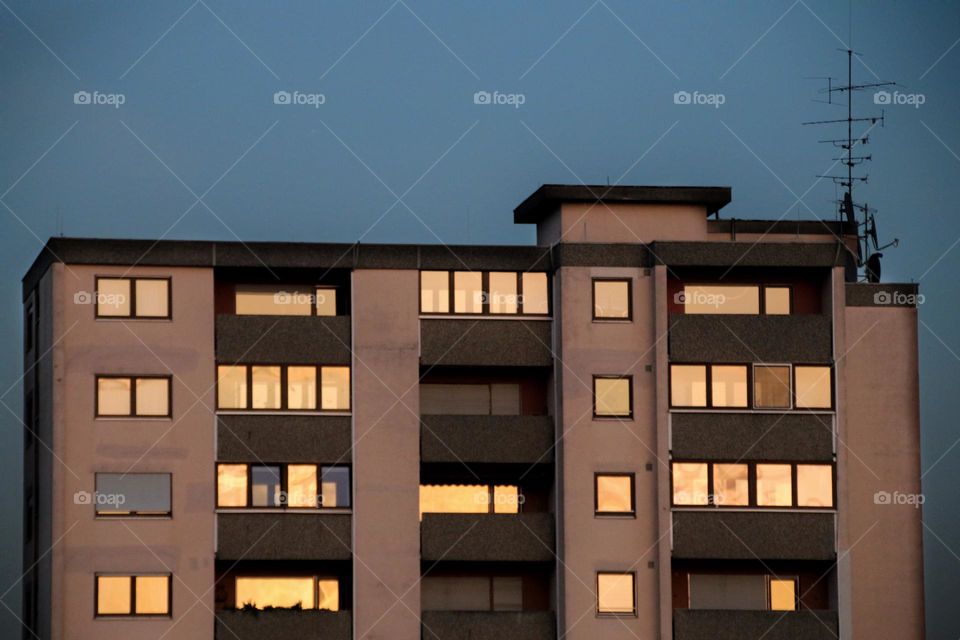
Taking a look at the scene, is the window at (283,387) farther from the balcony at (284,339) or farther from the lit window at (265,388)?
the balcony at (284,339)

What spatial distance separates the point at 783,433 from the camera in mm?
72438

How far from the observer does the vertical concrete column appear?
70.9m

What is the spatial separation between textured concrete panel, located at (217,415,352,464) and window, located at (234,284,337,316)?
158 inches

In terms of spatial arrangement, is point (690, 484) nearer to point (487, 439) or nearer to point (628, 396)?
point (628, 396)

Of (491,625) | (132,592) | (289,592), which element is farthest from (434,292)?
(132,592)

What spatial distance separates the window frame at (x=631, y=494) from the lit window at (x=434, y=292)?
7.57 meters

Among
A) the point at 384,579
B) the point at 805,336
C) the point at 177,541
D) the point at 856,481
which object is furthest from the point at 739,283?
the point at 177,541

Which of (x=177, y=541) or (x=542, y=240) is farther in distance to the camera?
(x=542, y=240)

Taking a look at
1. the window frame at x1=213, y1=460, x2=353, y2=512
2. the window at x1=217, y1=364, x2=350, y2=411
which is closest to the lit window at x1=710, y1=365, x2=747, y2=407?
the window at x1=217, y1=364, x2=350, y2=411

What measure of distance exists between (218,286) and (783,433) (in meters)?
19.7

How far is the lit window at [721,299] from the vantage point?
7400 centimetres

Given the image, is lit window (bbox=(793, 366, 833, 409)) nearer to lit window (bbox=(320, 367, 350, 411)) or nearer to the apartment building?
the apartment building

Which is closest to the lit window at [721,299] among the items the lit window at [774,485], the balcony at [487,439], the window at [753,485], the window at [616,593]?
the window at [753,485]

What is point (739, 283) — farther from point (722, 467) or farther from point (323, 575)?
point (323, 575)
